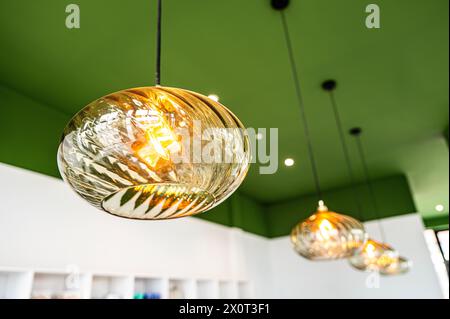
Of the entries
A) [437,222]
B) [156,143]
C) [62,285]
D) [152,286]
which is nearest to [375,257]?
[152,286]

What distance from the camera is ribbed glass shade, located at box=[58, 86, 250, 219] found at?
22.8 inches

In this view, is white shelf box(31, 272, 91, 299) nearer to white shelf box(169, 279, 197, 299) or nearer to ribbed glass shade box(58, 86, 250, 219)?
white shelf box(169, 279, 197, 299)

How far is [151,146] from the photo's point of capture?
0.58 meters

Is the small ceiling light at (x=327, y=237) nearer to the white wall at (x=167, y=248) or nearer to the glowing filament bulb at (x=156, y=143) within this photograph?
the glowing filament bulb at (x=156, y=143)

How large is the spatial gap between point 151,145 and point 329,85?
2151mm

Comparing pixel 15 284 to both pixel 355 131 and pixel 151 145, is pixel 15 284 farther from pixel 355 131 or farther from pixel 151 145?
pixel 355 131

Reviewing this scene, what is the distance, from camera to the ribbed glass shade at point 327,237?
1577 millimetres

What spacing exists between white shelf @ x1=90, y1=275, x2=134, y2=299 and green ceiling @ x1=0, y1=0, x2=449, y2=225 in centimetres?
87

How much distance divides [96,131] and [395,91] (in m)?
2.56

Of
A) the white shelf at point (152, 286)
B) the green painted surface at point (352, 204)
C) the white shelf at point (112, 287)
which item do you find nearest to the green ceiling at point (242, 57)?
the white shelf at point (112, 287)

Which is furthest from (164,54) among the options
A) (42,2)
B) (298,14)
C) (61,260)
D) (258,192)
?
(258,192)

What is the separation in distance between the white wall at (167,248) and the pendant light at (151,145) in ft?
5.75

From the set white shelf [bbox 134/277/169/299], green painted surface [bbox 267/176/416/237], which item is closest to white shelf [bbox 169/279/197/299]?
white shelf [bbox 134/277/169/299]

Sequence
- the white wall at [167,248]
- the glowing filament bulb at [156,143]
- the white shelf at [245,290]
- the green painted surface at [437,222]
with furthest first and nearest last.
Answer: the green painted surface at [437,222]
the white shelf at [245,290]
the white wall at [167,248]
the glowing filament bulb at [156,143]
